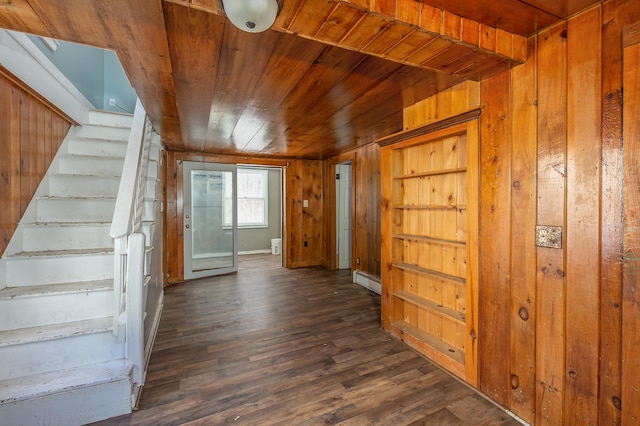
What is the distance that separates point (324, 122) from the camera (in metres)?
3.07

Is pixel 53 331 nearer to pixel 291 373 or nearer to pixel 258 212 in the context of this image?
pixel 291 373

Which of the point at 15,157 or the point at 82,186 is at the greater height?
the point at 15,157

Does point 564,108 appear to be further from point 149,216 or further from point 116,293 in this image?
point 149,216

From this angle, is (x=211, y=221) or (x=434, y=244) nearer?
(x=434, y=244)

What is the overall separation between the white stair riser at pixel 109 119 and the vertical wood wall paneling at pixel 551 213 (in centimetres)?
390

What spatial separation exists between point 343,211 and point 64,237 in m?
4.03

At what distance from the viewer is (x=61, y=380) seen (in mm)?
1596

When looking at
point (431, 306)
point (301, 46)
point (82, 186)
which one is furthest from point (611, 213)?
point (82, 186)

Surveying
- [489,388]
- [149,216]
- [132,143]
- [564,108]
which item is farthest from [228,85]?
[489,388]

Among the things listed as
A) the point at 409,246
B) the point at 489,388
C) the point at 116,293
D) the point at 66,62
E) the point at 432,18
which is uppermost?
the point at 66,62

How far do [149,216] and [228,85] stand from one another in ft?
4.78

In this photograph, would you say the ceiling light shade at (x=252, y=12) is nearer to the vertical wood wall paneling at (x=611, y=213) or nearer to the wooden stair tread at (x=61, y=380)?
the vertical wood wall paneling at (x=611, y=213)

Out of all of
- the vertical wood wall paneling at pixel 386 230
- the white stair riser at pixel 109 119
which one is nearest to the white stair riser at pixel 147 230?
Answer: the white stair riser at pixel 109 119

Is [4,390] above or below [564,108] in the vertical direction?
below
